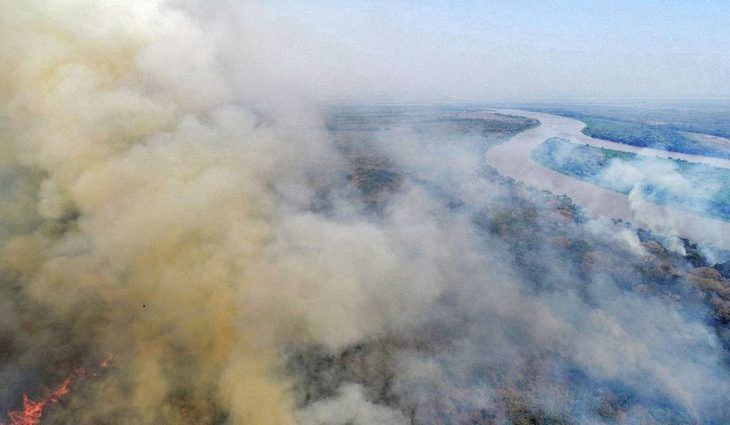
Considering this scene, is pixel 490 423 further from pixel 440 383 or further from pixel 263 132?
pixel 263 132

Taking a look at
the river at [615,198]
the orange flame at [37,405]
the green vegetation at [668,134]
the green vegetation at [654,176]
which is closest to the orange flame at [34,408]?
the orange flame at [37,405]

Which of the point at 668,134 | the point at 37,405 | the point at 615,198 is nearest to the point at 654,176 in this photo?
the point at 615,198

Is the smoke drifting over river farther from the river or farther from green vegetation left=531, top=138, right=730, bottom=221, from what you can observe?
green vegetation left=531, top=138, right=730, bottom=221

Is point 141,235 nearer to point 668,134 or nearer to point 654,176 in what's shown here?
point 654,176

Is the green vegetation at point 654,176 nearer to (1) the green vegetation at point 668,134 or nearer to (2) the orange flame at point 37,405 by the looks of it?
(1) the green vegetation at point 668,134

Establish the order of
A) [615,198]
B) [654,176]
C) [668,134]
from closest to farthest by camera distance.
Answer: [615,198] < [654,176] < [668,134]

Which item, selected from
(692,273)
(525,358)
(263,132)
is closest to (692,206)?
(692,273)

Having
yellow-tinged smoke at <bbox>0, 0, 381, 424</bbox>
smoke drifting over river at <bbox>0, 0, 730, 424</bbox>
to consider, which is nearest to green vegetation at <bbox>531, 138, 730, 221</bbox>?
smoke drifting over river at <bbox>0, 0, 730, 424</bbox>
